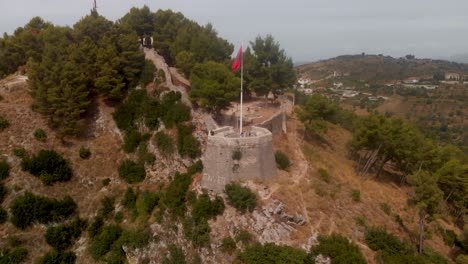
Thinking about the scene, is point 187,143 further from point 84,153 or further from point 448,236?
point 448,236

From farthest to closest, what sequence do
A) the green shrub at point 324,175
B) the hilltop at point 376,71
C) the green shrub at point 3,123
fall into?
the hilltop at point 376,71, the green shrub at point 3,123, the green shrub at point 324,175

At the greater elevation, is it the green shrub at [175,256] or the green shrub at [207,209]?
the green shrub at [207,209]

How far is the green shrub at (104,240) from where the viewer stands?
79.4 ft

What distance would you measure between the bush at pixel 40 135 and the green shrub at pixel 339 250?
24929mm

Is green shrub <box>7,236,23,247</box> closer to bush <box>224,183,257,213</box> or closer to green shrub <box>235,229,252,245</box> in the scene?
bush <box>224,183,257,213</box>


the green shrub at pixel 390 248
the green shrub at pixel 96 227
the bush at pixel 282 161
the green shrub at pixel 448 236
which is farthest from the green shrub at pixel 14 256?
the green shrub at pixel 448 236

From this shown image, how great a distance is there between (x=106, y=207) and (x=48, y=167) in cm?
606

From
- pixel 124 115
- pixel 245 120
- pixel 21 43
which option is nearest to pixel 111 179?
pixel 124 115

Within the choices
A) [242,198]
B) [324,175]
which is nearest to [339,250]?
[242,198]

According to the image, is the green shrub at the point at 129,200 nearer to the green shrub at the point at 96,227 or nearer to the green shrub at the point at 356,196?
the green shrub at the point at 96,227

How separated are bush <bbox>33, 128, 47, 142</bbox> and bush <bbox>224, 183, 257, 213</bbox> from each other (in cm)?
1883

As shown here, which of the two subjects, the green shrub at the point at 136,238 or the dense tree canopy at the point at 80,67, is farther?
the dense tree canopy at the point at 80,67

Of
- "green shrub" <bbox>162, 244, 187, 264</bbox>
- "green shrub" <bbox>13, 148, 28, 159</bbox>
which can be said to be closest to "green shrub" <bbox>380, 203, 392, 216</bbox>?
"green shrub" <bbox>162, 244, 187, 264</bbox>

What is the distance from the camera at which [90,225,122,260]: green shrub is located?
24.2 m
